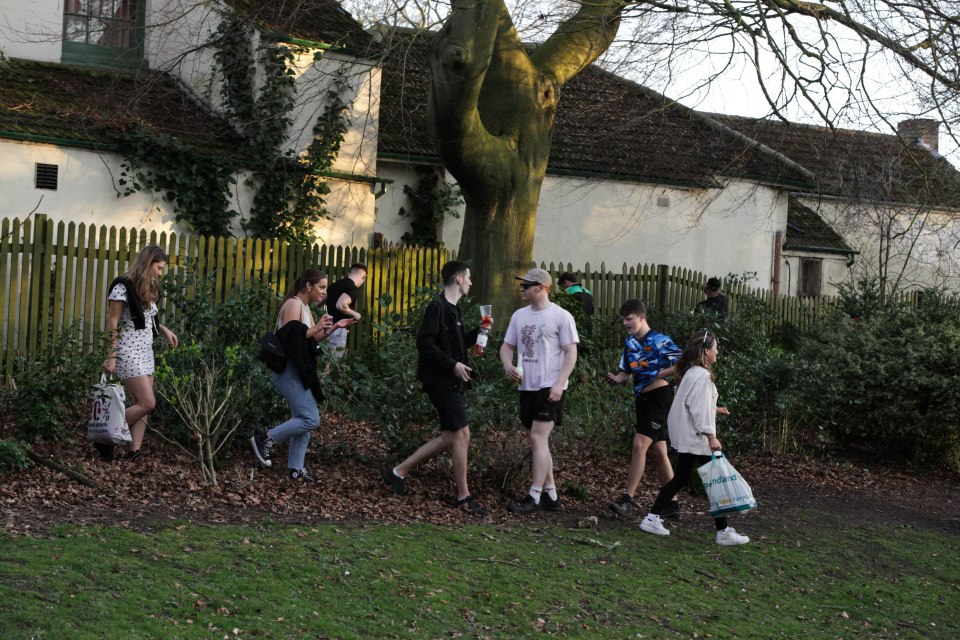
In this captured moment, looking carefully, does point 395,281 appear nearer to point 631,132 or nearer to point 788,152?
point 631,132

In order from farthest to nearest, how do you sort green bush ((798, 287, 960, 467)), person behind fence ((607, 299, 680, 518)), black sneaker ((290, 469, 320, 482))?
green bush ((798, 287, 960, 467)), person behind fence ((607, 299, 680, 518)), black sneaker ((290, 469, 320, 482))

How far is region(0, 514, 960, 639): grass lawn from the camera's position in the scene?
5.26m

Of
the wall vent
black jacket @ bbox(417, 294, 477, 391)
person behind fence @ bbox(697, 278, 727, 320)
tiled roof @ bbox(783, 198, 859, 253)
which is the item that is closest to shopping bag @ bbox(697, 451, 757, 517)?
black jacket @ bbox(417, 294, 477, 391)

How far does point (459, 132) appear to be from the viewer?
1210cm

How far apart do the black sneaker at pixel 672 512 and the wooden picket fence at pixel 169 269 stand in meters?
3.04

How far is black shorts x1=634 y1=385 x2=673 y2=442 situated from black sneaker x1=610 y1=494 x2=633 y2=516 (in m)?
0.52

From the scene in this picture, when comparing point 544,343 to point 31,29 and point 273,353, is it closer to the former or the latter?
point 273,353

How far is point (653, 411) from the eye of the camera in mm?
8836

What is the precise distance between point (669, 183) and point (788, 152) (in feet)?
26.0

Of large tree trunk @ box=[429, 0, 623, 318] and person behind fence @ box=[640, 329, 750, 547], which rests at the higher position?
large tree trunk @ box=[429, 0, 623, 318]

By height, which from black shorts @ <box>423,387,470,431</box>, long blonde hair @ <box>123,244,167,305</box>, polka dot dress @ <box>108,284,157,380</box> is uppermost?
long blonde hair @ <box>123,244,167,305</box>

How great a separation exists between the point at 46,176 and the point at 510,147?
6.28m

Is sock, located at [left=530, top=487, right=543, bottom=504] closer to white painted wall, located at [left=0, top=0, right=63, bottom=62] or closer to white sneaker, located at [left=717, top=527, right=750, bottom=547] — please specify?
white sneaker, located at [left=717, top=527, right=750, bottom=547]

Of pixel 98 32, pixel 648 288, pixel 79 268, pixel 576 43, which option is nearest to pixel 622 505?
pixel 79 268
